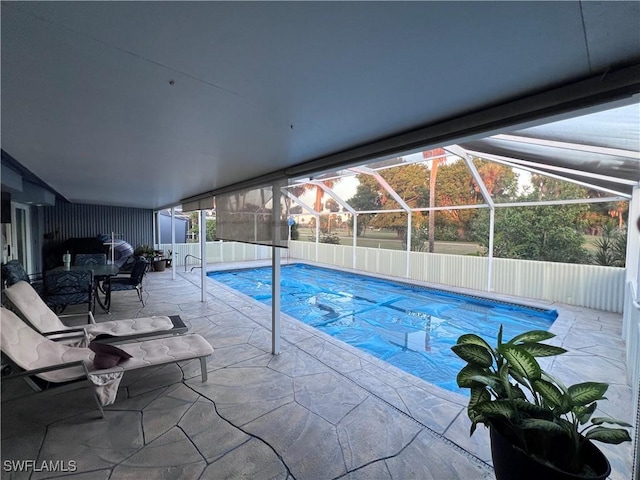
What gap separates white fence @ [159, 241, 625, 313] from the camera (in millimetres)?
5977

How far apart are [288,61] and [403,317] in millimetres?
6344

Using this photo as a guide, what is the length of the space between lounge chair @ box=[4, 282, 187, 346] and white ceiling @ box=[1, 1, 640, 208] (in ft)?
6.83

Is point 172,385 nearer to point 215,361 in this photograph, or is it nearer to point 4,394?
point 215,361

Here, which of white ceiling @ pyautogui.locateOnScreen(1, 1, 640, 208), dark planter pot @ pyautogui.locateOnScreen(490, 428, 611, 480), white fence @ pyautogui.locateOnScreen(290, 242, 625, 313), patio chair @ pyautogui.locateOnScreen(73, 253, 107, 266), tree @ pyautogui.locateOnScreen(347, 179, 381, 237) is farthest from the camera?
tree @ pyautogui.locateOnScreen(347, 179, 381, 237)

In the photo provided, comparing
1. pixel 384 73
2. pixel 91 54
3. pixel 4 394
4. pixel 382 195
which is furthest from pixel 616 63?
pixel 382 195

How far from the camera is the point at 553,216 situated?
462 inches

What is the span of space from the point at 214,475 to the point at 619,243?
37.9 feet

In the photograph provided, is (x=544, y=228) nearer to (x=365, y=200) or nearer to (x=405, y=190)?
(x=405, y=190)

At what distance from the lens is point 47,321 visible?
3.42 meters

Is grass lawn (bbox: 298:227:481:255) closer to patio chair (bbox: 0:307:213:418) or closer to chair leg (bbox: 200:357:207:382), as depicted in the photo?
chair leg (bbox: 200:357:207:382)

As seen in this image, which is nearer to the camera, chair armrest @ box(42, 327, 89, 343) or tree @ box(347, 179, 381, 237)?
chair armrest @ box(42, 327, 89, 343)

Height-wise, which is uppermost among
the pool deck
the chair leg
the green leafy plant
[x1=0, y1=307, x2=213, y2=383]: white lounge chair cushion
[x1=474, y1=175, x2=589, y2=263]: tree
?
[x1=474, y1=175, x2=589, y2=263]: tree

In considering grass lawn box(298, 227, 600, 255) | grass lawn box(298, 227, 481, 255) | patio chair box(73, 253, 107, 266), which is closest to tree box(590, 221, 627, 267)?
grass lawn box(298, 227, 600, 255)

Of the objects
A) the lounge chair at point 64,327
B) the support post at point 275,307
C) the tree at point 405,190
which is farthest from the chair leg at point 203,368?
the tree at point 405,190
